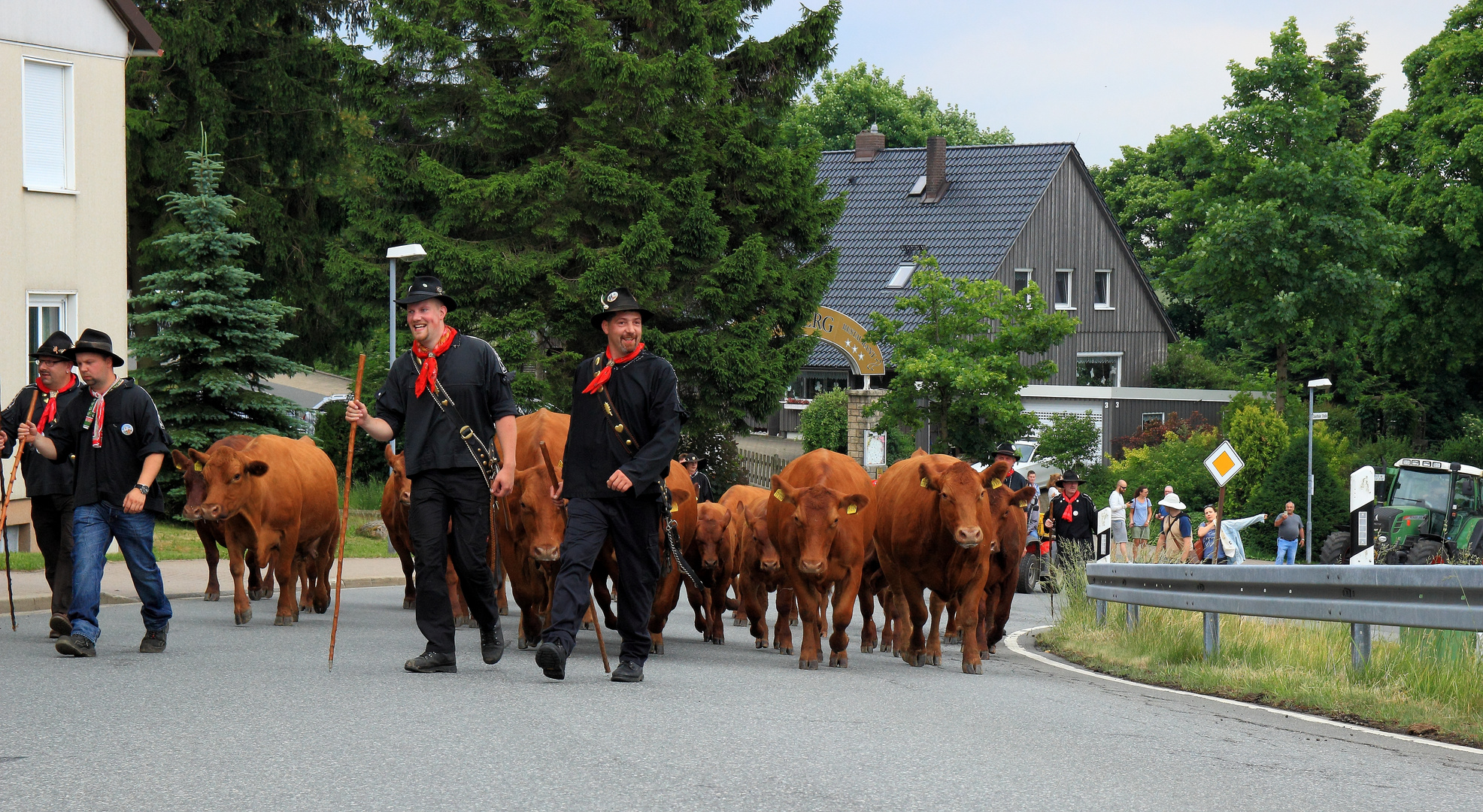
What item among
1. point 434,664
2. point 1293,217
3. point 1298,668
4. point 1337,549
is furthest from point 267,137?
point 1293,217

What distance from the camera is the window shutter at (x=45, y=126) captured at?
72.8 feet

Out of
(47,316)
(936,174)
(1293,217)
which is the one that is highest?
(936,174)

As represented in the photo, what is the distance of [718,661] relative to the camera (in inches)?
452

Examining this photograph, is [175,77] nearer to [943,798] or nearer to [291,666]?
[291,666]

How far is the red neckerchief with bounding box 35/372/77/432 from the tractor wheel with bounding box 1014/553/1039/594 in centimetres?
1759

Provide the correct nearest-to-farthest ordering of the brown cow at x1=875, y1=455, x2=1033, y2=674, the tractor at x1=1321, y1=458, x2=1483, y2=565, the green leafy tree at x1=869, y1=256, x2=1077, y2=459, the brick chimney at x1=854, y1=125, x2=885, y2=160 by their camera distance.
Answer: the brown cow at x1=875, y1=455, x2=1033, y2=674 < the tractor at x1=1321, y1=458, x2=1483, y2=565 < the green leafy tree at x1=869, y1=256, x2=1077, y2=459 < the brick chimney at x1=854, y1=125, x2=885, y2=160

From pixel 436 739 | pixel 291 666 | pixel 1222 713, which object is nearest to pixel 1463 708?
pixel 1222 713

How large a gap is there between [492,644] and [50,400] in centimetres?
358

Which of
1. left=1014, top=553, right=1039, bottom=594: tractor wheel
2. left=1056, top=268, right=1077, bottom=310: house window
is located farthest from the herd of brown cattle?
left=1056, top=268, right=1077, bottom=310: house window

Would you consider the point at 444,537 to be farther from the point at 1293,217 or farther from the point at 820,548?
the point at 1293,217

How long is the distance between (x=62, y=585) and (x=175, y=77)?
79.1ft

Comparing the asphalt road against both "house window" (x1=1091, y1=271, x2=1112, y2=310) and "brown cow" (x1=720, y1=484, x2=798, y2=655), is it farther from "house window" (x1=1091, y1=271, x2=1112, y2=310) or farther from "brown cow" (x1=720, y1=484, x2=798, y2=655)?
"house window" (x1=1091, y1=271, x2=1112, y2=310)

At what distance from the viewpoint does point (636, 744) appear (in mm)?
7195

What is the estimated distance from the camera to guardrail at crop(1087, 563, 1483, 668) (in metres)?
9.23
